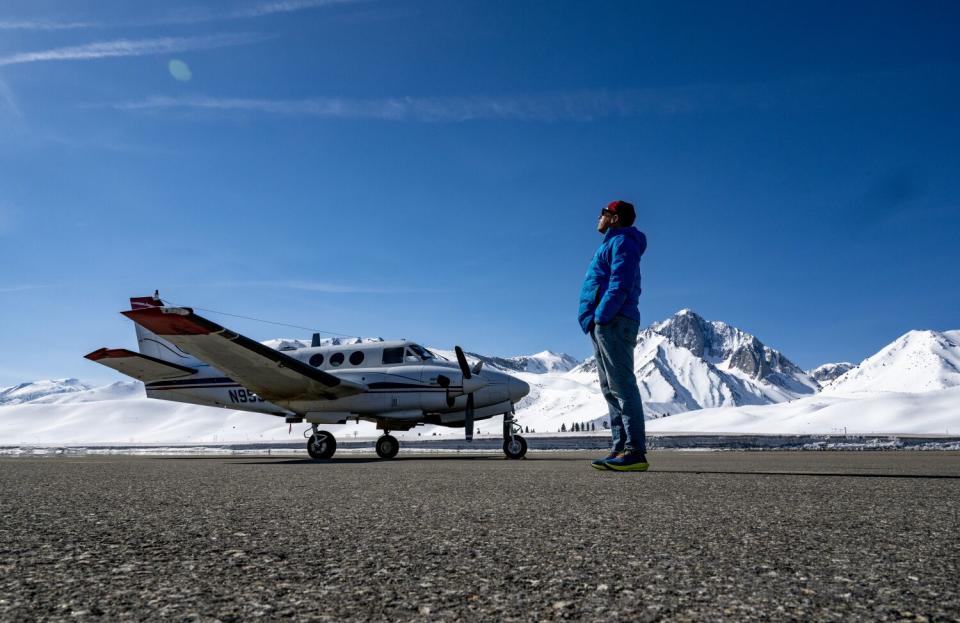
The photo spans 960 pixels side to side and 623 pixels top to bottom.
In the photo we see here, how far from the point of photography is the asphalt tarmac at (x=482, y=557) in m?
1.58

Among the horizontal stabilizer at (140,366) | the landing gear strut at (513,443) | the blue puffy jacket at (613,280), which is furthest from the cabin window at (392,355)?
the blue puffy jacket at (613,280)

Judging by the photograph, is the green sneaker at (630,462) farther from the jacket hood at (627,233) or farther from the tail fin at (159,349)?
the tail fin at (159,349)

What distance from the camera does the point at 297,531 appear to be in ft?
9.16

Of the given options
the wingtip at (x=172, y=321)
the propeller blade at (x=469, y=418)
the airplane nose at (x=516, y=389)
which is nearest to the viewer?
the wingtip at (x=172, y=321)

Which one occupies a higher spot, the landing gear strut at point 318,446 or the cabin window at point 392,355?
the cabin window at point 392,355

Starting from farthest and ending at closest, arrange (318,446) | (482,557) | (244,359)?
(318,446), (244,359), (482,557)

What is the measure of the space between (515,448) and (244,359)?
259 inches

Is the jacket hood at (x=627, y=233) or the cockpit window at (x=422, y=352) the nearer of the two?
the jacket hood at (x=627, y=233)

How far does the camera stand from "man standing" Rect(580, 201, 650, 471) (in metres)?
6.25

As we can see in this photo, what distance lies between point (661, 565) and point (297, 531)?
1.63 metres

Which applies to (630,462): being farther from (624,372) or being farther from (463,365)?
(463,365)

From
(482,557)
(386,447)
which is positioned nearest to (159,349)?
(386,447)

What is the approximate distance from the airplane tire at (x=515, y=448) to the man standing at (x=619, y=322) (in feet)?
25.0

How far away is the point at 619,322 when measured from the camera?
6336 mm
